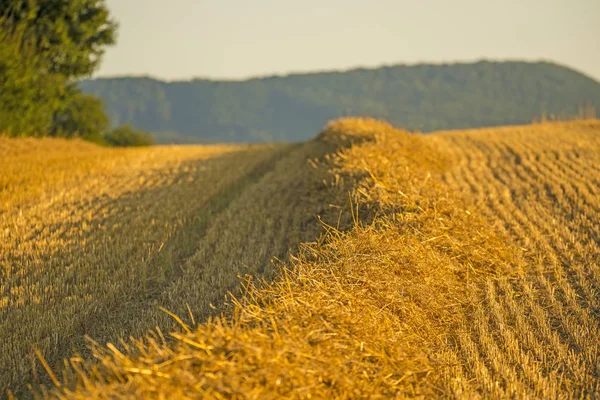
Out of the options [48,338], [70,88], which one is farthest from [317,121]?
[48,338]

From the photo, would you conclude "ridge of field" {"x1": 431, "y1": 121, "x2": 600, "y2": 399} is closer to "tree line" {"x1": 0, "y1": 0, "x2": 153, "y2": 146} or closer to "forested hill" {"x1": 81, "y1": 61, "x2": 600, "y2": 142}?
"tree line" {"x1": 0, "y1": 0, "x2": 153, "y2": 146}

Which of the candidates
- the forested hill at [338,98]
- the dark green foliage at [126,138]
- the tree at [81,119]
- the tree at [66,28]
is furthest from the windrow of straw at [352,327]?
the forested hill at [338,98]

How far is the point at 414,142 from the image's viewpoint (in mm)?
14258

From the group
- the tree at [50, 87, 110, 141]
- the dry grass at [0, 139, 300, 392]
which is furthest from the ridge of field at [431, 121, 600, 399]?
the tree at [50, 87, 110, 141]

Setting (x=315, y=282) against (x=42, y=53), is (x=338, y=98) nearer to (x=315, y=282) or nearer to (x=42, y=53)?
(x=42, y=53)

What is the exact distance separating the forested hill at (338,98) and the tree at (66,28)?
88.8 meters

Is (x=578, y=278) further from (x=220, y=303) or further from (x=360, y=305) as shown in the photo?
(x=220, y=303)

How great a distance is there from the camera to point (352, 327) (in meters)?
4.56

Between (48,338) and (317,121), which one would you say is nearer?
(48,338)

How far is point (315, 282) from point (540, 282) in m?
3.19

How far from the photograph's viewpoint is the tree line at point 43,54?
67.1 ft

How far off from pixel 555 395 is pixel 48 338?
4.46 m

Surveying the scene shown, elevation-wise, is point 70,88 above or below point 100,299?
above

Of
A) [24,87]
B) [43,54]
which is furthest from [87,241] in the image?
[43,54]
